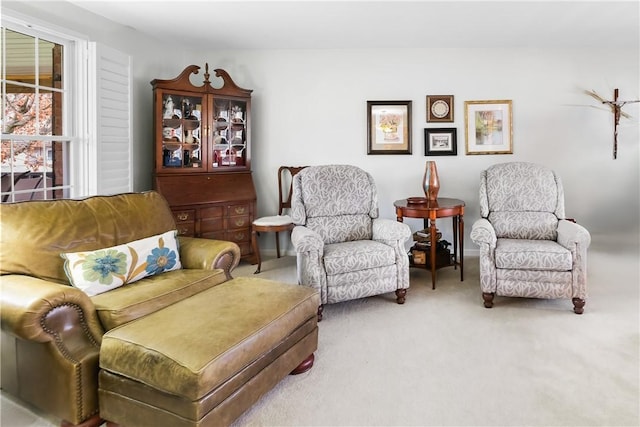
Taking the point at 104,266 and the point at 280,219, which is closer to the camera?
the point at 104,266

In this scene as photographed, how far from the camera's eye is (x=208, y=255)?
2600 mm

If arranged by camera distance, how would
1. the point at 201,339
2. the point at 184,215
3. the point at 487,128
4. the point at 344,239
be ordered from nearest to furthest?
the point at 201,339 < the point at 344,239 < the point at 184,215 < the point at 487,128

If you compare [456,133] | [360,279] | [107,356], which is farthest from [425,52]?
[107,356]

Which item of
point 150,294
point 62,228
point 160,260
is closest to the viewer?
point 150,294

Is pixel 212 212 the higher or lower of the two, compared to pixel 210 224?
higher

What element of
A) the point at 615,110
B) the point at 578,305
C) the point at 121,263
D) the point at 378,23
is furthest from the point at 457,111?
the point at 121,263

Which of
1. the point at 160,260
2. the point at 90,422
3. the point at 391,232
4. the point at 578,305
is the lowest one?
the point at 90,422

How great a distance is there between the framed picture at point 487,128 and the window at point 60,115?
3467mm

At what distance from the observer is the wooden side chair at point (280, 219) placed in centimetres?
418

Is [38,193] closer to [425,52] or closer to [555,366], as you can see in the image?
[555,366]

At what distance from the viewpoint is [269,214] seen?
493cm

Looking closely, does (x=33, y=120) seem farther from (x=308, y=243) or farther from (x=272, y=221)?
(x=308, y=243)

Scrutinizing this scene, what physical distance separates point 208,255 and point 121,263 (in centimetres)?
51

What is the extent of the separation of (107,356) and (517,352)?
2.12 meters
